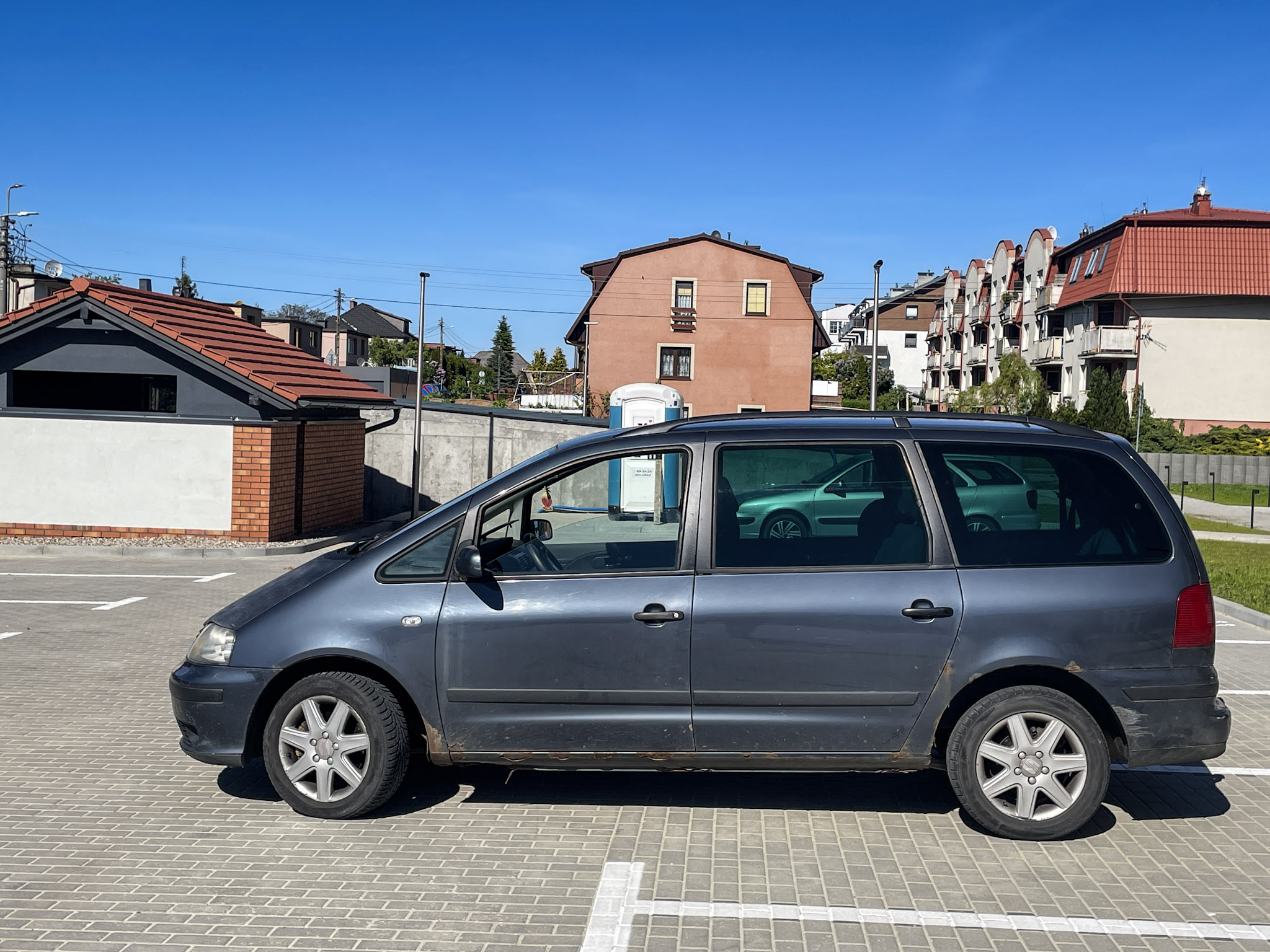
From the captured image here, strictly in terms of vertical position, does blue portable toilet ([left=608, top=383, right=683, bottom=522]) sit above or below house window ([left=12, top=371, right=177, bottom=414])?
below

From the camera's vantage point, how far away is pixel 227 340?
1812 cm

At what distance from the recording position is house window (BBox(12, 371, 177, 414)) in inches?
792

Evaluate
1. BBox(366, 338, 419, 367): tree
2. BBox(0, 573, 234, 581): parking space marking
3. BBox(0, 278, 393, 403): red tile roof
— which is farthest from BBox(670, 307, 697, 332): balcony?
BBox(366, 338, 419, 367): tree

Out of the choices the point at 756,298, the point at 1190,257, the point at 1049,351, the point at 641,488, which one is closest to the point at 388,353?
the point at 756,298

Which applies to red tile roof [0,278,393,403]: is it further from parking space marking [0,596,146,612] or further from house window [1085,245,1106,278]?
house window [1085,245,1106,278]

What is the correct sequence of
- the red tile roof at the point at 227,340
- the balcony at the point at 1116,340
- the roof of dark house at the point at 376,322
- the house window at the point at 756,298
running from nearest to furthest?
the red tile roof at the point at 227,340 → the balcony at the point at 1116,340 → the house window at the point at 756,298 → the roof of dark house at the point at 376,322

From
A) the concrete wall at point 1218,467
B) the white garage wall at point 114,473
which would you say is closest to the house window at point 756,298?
the concrete wall at point 1218,467

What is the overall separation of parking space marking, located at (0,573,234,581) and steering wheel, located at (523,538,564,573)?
9671 millimetres

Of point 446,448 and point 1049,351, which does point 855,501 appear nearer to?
point 446,448

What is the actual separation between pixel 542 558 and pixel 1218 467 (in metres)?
40.4

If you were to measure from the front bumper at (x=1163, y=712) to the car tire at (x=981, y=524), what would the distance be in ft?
2.45

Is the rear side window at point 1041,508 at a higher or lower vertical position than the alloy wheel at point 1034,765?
higher

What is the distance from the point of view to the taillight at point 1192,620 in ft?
16.4

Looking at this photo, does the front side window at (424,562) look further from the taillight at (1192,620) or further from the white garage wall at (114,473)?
the white garage wall at (114,473)
